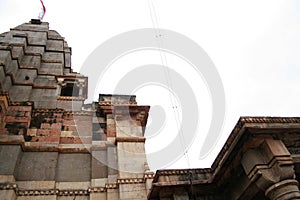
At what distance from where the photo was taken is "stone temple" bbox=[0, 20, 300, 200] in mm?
6699

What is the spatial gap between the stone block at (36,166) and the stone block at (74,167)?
0.89 feet

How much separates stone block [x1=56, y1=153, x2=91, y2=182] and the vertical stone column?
20.9 ft

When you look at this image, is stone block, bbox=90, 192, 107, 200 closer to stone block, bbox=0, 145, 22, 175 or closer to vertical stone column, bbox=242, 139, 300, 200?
stone block, bbox=0, 145, 22, 175

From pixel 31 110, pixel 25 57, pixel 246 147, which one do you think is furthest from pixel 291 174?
pixel 25 57

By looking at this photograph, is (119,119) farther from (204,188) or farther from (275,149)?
(275,149)

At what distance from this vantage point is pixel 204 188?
856cm

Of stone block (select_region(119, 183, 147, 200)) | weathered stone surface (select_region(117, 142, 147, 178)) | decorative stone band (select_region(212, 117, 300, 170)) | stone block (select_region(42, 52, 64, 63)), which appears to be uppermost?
stone block (select_region(42, 52, 64, 63))

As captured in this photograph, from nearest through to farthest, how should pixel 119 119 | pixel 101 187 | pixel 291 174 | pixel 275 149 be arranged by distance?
pixel 291 174, pixel 275 149, pixel 101 187, pixel 119 119

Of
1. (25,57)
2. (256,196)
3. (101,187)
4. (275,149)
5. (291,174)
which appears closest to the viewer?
(291,174)

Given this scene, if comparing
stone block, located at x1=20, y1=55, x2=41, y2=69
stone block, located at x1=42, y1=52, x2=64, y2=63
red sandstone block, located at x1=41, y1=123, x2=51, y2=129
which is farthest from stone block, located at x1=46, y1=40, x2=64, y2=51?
red sandstone block, located at x1=41, y1=123, x2=51, y2=129

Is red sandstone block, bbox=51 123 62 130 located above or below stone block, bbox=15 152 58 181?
above

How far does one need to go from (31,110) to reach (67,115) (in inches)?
61.7

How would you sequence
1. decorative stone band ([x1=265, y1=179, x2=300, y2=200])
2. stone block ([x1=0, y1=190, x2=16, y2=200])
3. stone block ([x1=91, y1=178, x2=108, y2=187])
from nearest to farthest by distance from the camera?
1. decorative stone band ([x1=265, y1=179, x2=300, y2=200])
2. stone block ([x1=0, y1=190, x2=16, y2=200])
3. stone block ([x1=91, y1=178, x2=108, y2=187])

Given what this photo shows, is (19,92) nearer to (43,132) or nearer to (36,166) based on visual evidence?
(43,132)
